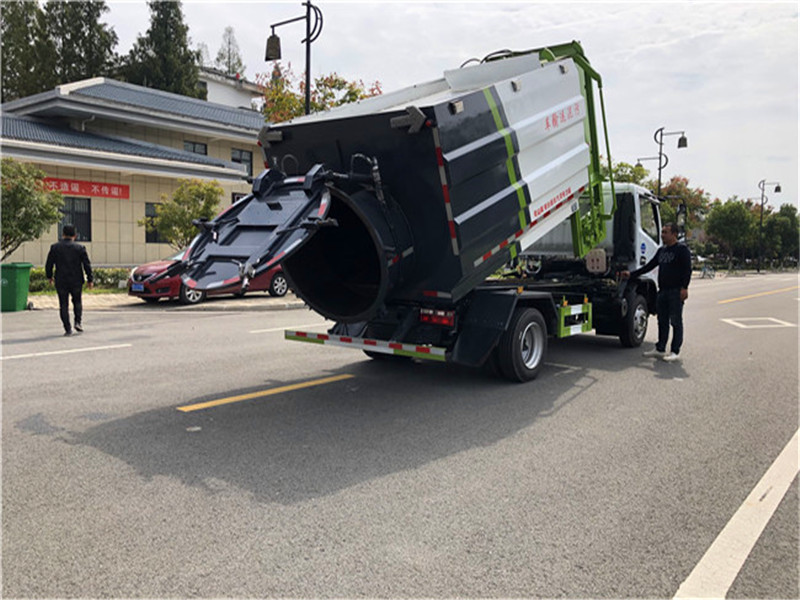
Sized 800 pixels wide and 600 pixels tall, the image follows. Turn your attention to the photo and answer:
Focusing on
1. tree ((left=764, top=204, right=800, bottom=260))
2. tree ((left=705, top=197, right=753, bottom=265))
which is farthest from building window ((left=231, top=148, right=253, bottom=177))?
tree ((left=764, top=204, right=800, bottom=260))

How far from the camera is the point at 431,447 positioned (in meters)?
5.16

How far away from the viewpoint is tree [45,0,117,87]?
147 feet

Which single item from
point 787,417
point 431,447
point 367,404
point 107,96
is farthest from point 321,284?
point 107,96

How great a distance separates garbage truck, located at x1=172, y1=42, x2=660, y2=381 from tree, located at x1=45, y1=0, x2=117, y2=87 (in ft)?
149

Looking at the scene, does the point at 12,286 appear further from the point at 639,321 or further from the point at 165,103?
the point at 165,103

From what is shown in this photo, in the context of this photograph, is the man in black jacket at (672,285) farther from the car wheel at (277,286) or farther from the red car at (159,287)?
the car wheel at (277,286)

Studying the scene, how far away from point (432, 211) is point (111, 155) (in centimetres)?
1988

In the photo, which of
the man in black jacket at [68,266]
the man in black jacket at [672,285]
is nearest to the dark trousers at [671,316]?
the man in black jacket at [672,285]

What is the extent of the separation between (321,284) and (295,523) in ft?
13.0

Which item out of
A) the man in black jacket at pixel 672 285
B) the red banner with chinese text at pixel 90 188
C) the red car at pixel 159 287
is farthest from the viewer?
the red banner with chinese text at pixel 90 188

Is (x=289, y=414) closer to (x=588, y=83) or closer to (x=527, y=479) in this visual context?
(x=527, y=479)

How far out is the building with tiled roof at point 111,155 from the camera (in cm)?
2258

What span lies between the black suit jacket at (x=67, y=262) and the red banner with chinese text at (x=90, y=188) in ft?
41.3

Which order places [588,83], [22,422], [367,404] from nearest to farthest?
[22,422]
[367,404]
[588,83]
